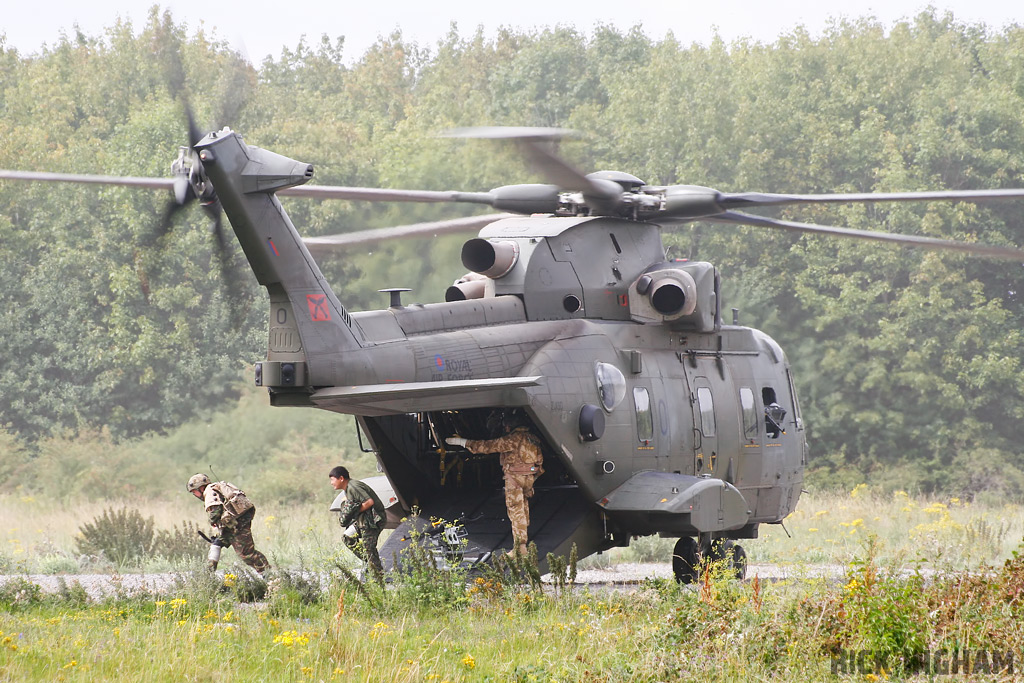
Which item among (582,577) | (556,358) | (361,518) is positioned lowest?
(582,577)

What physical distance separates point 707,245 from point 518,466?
77.9ft

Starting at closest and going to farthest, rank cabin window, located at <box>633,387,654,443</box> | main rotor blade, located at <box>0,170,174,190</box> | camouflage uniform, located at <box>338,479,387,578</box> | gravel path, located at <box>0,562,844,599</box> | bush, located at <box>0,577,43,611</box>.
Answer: main rotor blade, located at <box>0,170,174,190</box>, bush, located at <box>0,577,43,611</box>, gravel path, located at <box>0,562,844,599</box>, camouflage uniform, located at <box>338,479,387,578</box>, cabin window, located at <box>633,387,654,443</box>

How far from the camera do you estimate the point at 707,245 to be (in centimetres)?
3531

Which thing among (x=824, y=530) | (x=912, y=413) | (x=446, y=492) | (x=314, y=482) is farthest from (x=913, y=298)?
(x=446, y=492)

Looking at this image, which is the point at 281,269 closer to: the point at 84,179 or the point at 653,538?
the point at 84,179

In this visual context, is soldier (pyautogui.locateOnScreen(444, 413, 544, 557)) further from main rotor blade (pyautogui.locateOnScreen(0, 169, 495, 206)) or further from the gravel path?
main rotor blade (pyautogui.locateOnScreen(0, 169, 495, 206))

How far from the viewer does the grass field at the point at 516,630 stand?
8.30 m

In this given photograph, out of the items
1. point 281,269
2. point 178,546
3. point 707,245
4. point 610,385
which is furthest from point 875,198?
point 707,245

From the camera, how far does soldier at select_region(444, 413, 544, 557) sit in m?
12.5

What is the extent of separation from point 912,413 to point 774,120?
9890mm

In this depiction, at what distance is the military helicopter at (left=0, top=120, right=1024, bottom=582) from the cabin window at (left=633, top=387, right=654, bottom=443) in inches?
0.8

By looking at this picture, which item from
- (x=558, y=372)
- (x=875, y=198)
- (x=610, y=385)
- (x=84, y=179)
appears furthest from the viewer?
(x=610, y=385)

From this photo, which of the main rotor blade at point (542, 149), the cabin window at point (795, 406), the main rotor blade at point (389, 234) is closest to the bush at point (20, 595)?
the main rotor blade at point (389, 234)

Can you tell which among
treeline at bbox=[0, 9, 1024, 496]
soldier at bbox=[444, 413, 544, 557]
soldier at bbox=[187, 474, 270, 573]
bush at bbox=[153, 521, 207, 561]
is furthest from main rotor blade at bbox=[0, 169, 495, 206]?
treeline at bbox=[0, 9, 1024, 496]
